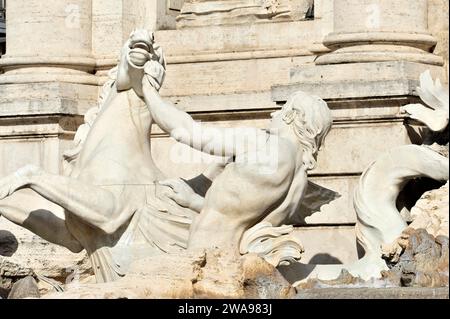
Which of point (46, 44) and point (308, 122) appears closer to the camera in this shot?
point (308, 122)

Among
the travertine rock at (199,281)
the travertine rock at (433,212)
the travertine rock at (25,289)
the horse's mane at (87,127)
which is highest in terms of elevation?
the horse's mane at (87,127)

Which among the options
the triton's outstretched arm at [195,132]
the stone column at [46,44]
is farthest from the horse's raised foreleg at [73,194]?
the stone column at [46,44]

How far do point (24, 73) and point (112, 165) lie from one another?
331cm

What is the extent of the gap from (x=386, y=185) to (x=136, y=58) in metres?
1.92

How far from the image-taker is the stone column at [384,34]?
15531 millimetres

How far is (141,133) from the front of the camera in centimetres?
1438

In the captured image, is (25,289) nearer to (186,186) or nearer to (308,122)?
(186,186)

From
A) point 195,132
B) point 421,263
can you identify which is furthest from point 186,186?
point 421,263

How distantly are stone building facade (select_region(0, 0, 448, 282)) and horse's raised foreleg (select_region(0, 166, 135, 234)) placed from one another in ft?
4.76

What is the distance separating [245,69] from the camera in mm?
16844

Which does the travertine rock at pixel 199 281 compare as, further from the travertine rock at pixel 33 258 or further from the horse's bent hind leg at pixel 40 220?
the travertine rock at pixel 33 258

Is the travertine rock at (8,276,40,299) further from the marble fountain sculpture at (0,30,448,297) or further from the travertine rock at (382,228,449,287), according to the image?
the travertine rock at (382,228,449,287)

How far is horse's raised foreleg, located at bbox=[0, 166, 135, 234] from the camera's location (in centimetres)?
1373
